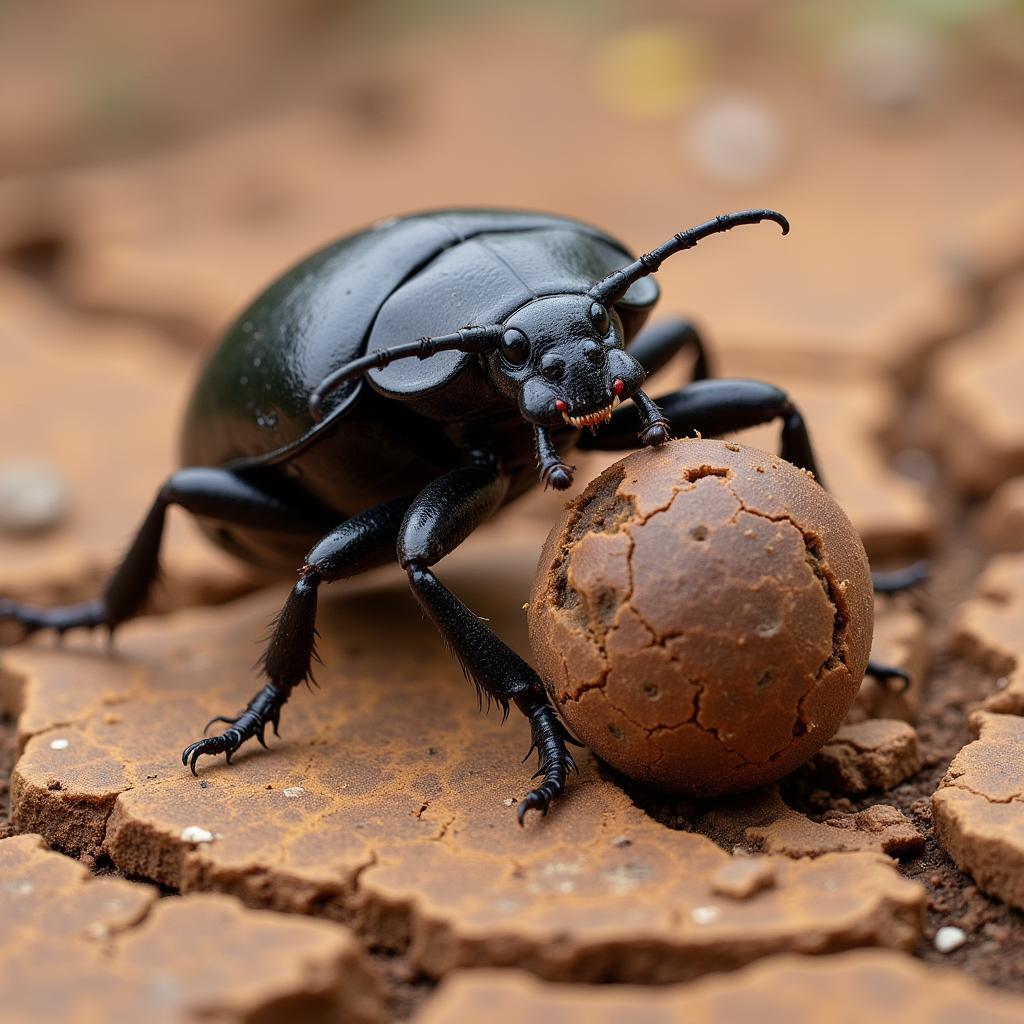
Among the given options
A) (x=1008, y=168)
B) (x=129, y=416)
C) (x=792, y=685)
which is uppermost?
(x=1008, y=168)

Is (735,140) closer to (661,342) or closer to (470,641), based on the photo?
(661,342)

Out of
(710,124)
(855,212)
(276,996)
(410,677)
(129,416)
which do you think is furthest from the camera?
(710,124)

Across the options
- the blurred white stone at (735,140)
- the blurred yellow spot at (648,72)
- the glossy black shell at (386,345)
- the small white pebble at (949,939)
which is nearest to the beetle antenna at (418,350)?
the glossy black shell at (386,345)

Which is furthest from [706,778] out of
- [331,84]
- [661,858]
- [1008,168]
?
[331,84]

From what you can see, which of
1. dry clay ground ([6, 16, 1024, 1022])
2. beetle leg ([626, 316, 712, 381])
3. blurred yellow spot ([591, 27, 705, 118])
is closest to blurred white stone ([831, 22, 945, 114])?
blurred yellow spot ([591, 27, 705, 118])

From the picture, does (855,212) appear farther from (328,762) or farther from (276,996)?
(276,996)

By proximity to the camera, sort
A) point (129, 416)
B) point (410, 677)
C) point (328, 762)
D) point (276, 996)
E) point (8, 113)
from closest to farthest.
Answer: point (276, 996) < point (328, 762) < point (410, 677) < point (129, 416) < point (8, 113)
